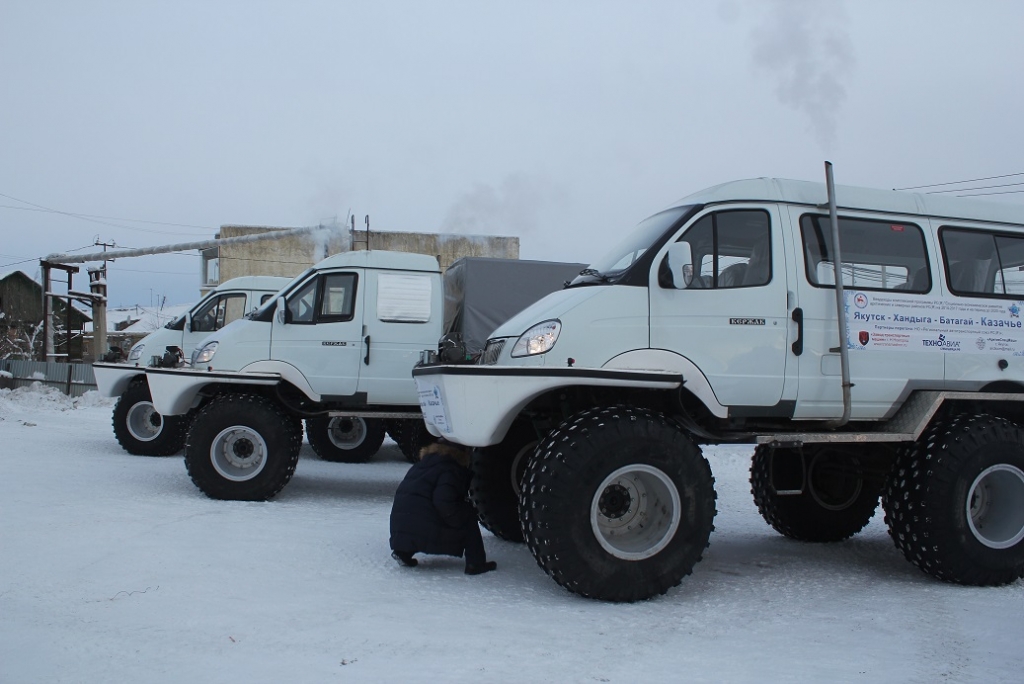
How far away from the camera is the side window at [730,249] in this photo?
529 centimetres

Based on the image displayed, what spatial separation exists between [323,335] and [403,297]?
99 centimetres

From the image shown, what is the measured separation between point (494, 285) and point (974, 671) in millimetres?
9052

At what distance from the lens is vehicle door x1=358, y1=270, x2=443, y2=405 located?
29.1 ft

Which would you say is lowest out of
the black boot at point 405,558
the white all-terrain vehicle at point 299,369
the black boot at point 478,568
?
the black boot at point 478,568

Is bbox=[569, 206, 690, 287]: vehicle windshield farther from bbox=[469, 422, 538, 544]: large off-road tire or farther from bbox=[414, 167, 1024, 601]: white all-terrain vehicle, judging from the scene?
bbox=[469, 422, 538, 544]: large off-road tire

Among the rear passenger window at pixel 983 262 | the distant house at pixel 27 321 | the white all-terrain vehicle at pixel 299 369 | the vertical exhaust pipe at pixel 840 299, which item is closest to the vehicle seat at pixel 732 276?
the vertical exhaust pipe at pixel 840 299

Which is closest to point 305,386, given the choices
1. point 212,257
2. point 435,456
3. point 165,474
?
point 165,474

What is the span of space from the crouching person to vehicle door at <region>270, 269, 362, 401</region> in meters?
3.42

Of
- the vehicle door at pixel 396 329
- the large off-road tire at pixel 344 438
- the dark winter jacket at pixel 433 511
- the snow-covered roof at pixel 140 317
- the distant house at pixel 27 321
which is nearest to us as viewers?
the dark winter jacket at pixel 433 511

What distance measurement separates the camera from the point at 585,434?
4.66 meters

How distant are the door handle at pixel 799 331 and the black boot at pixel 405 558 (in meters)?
2.84

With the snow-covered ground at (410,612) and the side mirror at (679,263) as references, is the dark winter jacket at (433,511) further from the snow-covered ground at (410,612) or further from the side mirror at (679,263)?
the side mirror at (679,263)

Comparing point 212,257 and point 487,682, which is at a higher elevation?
point 212,257

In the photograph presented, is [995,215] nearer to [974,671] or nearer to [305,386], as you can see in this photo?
[974,671]
